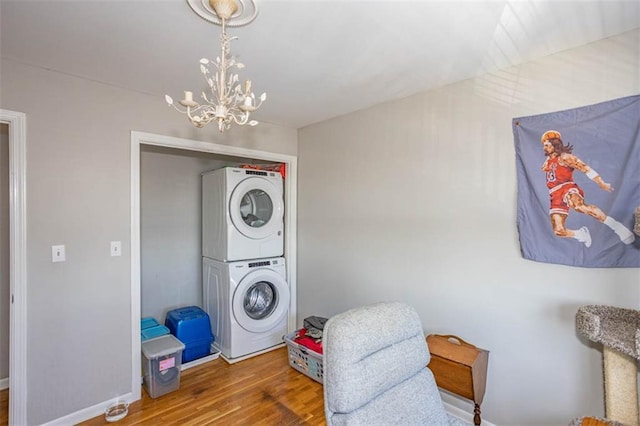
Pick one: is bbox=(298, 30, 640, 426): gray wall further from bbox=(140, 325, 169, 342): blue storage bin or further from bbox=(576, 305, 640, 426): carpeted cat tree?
bbox=(140, 325, 169, 342): blue storage bin

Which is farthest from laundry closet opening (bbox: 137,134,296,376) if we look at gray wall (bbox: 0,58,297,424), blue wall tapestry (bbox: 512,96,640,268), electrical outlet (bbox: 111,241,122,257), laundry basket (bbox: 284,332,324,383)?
blue wall tapestry (bbox: 512,96,640,268)

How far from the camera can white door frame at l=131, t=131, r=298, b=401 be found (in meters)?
2.40

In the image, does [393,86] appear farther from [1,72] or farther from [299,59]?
[1,72]

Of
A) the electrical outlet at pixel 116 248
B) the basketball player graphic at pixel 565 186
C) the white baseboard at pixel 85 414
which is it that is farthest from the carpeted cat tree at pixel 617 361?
the white baseboard at pixel 85 414

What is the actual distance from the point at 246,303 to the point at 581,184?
2.84 m

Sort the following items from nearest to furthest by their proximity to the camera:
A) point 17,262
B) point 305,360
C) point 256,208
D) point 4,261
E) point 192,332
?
1. point 17,262
2. point 4,261
3. point 305,360
4. point 192,332
5. point 256,208

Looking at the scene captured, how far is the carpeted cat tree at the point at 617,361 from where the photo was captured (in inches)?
55.9

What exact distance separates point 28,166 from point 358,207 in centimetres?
237

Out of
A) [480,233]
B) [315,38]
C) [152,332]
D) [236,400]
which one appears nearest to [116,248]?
[152,332]

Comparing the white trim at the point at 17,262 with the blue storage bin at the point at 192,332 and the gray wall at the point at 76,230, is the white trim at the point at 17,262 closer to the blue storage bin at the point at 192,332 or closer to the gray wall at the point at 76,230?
the gray wall at the point at 76,230

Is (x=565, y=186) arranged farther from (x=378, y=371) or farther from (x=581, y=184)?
(x=378, y=371)

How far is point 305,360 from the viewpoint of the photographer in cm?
275

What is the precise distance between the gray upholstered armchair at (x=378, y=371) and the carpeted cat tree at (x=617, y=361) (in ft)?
2.43

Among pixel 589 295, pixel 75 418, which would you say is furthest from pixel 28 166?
pixel 589 295
